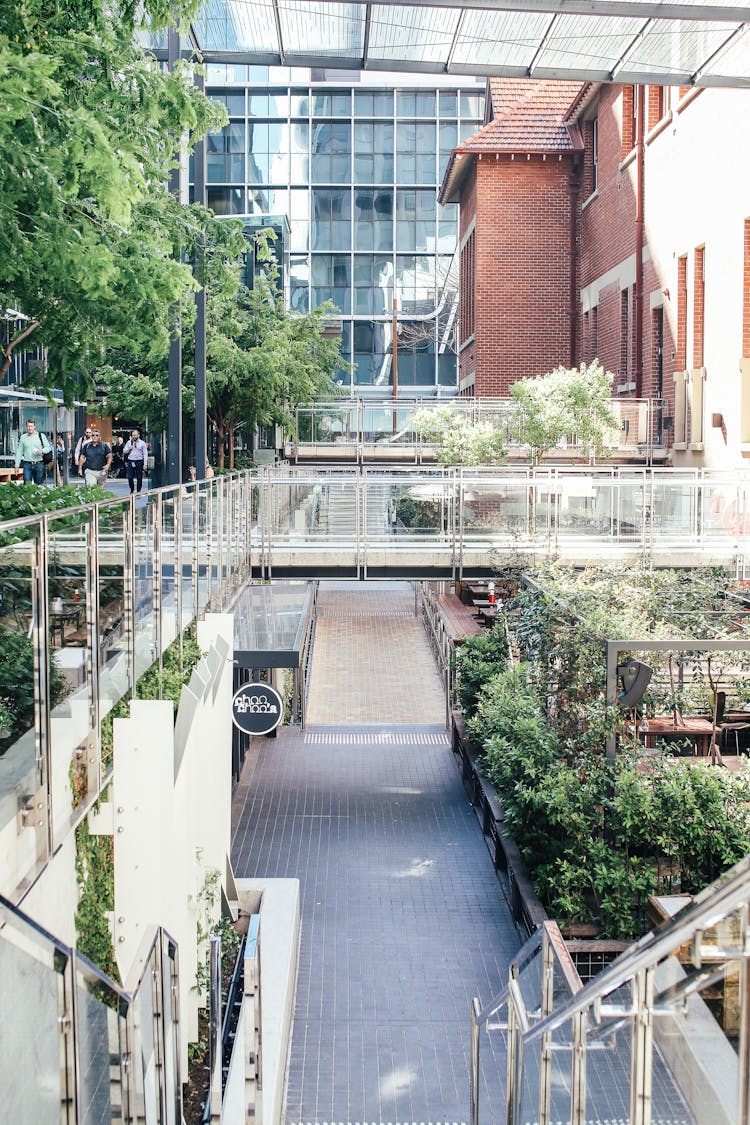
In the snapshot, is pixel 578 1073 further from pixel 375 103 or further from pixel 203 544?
pixel 375 103

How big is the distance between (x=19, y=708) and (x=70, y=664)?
3.39ft

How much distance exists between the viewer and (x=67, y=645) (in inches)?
253

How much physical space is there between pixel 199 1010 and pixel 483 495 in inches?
455

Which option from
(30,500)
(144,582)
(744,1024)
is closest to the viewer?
(744,1024)

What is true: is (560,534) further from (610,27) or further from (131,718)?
(131,718)

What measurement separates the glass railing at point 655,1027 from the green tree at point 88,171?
16.9 feet

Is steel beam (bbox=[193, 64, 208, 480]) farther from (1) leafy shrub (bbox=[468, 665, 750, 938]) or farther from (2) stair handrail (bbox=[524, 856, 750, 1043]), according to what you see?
(2) stair handrail (bbox=[524, 856, 750, 1043])

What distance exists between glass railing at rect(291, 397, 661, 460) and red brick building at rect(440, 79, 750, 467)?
2.33 ft

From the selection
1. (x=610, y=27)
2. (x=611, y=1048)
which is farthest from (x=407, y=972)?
(x=610, y=27)

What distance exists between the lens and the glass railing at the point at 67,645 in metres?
5.40

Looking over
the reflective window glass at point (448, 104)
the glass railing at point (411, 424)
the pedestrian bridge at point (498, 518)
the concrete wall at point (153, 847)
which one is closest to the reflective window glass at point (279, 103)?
the reflective window glass at point (448, 104)

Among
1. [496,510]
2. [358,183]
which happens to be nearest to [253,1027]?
[496,510]

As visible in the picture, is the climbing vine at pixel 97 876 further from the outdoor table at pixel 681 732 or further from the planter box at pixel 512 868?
the outdoor table at pixel 681 732

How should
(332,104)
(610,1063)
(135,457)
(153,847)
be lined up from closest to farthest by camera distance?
1. (610,1063)
2. (153,847)
3. (135,457)
4. (332,104)
